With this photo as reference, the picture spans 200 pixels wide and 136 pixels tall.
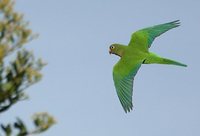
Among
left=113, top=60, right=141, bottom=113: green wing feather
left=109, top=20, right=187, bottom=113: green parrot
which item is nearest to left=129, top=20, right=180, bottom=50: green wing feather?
left=109, top=20, right=187, bottom=113: green parrot

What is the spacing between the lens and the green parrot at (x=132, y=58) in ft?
49.4

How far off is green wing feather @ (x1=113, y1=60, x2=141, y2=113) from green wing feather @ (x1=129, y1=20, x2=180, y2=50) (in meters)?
0.93

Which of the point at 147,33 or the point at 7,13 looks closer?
the point at 7,13

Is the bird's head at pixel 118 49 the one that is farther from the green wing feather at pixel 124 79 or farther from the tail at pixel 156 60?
the tail at pixel 156 60

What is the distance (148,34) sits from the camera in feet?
56.4

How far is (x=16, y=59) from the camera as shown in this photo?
12.0 metres

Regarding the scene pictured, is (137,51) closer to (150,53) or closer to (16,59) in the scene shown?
(150,53)

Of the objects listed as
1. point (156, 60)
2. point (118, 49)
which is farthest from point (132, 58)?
point (156, 60)

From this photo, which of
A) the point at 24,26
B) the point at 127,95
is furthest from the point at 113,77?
the point at 24,26

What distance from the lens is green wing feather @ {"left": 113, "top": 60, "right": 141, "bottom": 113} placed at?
1450cm

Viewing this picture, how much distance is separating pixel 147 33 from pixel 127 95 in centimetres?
329

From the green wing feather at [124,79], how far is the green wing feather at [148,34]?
3.05 feet

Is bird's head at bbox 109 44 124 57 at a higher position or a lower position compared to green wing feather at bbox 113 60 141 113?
higher

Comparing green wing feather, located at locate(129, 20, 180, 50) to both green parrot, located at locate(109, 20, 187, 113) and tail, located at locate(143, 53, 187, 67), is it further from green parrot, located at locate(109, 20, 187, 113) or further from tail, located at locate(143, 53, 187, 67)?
tail, located at locate(143, 53, 187, 67)
